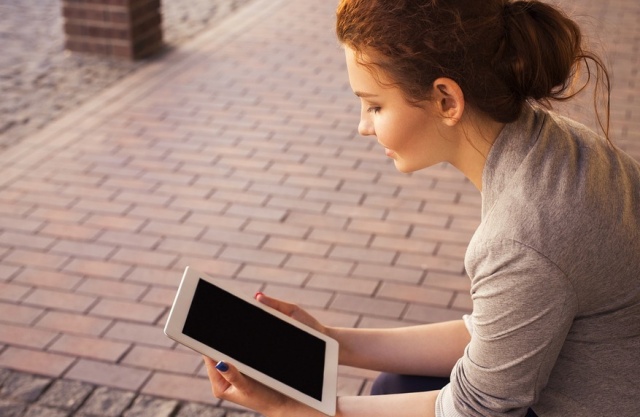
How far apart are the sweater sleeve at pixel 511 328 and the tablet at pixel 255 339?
11.7 inches

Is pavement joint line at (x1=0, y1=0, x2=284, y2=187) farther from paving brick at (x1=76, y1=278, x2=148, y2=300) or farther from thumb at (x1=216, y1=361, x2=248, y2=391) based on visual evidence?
thumb at (x1=216, y1=361, x2=248, y2=391)

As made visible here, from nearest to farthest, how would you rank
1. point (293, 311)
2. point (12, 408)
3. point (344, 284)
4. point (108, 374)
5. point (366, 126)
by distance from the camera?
point (366, 126)
point (293, 311)
point (12, 408)
point (108, 374)
point (344, 284)

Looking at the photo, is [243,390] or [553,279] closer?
[553,279]

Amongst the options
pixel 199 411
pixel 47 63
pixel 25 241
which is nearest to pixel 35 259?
pixel 25 241

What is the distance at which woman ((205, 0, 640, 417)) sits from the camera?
1655 millimetres

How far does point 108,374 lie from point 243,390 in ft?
5.22

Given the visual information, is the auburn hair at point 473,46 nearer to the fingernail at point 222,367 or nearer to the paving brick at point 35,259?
the fingernail at point 222,367

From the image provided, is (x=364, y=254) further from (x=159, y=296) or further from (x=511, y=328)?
(x=511, y=328)

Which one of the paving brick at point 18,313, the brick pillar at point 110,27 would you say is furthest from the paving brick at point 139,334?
the brick pillar at point 110,27

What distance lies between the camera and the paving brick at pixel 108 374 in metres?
3.29

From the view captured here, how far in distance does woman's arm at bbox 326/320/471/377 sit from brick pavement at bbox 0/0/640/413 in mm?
1059

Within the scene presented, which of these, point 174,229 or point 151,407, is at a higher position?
point 151,407

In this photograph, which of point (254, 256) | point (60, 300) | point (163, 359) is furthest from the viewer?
point (254, 256)

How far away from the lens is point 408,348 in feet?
7.38
